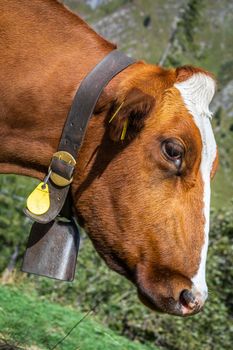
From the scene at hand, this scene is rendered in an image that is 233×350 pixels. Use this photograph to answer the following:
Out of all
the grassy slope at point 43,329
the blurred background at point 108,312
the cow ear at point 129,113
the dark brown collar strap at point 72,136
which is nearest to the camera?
the cow ear at point 129,113

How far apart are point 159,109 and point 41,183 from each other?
0.89 m

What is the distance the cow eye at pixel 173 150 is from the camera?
14.2 feet

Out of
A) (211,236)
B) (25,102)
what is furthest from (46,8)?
(211,236)

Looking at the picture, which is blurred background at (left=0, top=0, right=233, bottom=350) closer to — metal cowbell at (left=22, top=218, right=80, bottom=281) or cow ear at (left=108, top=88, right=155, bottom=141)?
cow ear at (left=108, top=88, right=155, bottom=141)

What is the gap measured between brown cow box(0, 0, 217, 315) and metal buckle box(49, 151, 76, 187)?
3.4 inches

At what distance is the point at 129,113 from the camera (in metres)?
4.23

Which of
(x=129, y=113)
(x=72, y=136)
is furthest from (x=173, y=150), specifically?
(x=72, y=136)

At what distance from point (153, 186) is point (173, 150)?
0.25m

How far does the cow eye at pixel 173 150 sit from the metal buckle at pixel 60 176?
0.58 meters

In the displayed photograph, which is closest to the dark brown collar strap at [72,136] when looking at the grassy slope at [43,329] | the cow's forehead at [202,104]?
the cow's forehead at [202,104]

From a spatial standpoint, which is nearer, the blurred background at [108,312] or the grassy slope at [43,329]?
the grassy slope at [43,329]

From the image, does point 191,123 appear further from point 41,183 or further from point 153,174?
point 41,183

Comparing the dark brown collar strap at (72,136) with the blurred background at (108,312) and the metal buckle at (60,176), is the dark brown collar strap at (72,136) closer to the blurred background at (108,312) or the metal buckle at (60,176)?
the metal buckle at (60,176)

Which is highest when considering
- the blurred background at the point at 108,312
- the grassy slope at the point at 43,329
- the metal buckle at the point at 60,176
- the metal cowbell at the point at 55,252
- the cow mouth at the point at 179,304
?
the metal buckle at the point at 60,176
